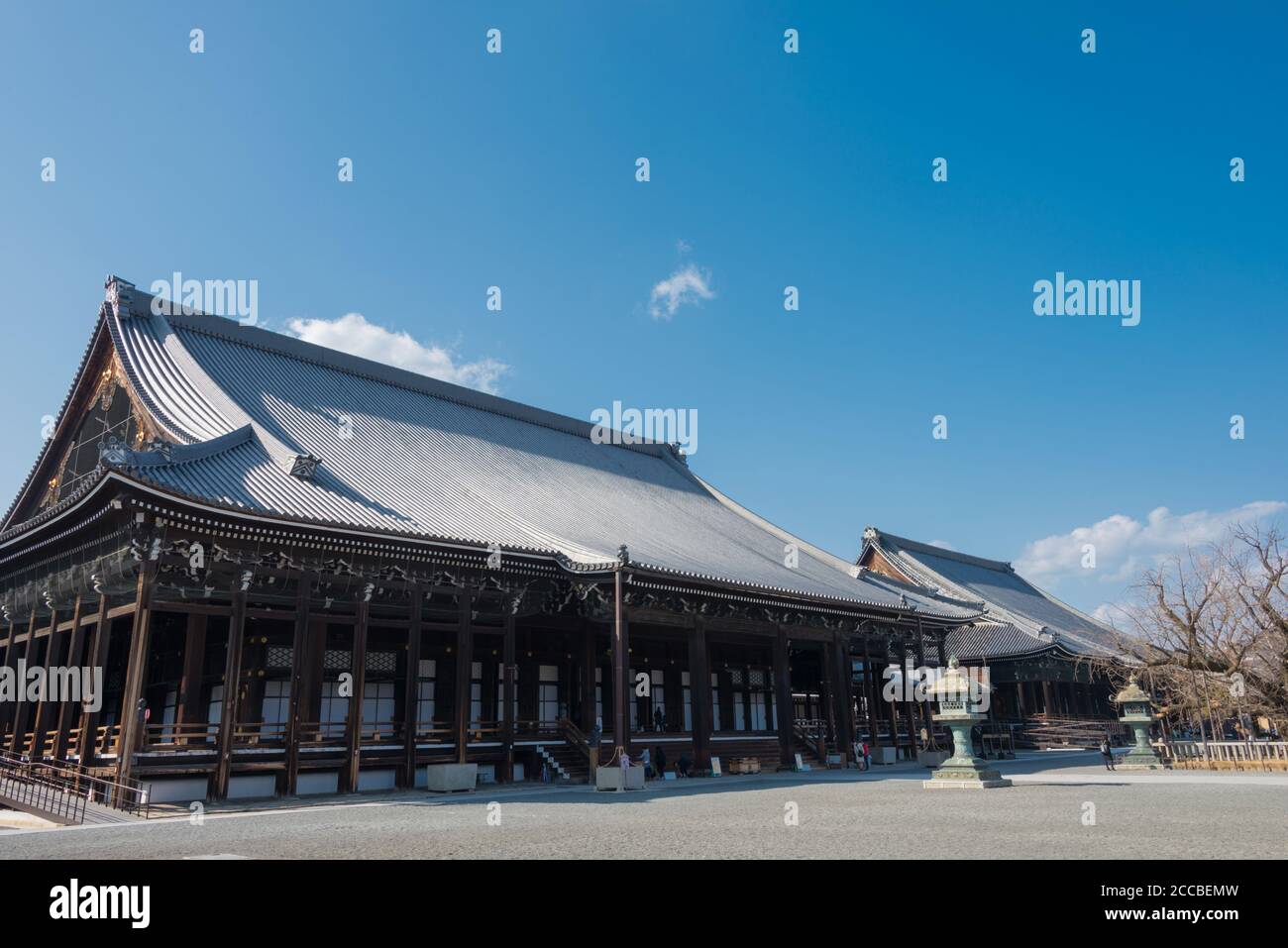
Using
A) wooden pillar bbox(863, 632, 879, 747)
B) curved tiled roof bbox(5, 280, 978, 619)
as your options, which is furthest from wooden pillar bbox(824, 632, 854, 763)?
curved tiled roof bbox(5, 280, 978, 619)

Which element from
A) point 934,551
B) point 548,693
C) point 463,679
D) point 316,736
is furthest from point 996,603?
point 316,736

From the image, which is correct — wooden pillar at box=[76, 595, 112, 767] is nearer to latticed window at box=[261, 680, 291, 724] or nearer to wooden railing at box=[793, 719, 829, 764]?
latticed window at box=[261, 680, 291, 724]

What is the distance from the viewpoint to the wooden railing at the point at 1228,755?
25297mm

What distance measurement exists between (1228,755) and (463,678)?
77.5 feet

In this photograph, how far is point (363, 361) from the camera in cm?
3269

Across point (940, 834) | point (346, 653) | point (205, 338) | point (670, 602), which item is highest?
point (205, 338)

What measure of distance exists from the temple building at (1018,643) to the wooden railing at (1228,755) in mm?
9193

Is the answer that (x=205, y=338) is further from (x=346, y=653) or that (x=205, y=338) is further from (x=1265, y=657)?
(x=1265, y=657)

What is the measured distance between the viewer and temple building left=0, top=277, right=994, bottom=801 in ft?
61.6

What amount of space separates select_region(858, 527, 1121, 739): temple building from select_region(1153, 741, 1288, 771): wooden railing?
9193 millimetres

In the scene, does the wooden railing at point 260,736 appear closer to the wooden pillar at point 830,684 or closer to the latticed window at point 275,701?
the latticed window at point 275,701

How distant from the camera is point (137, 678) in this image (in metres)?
17.1
